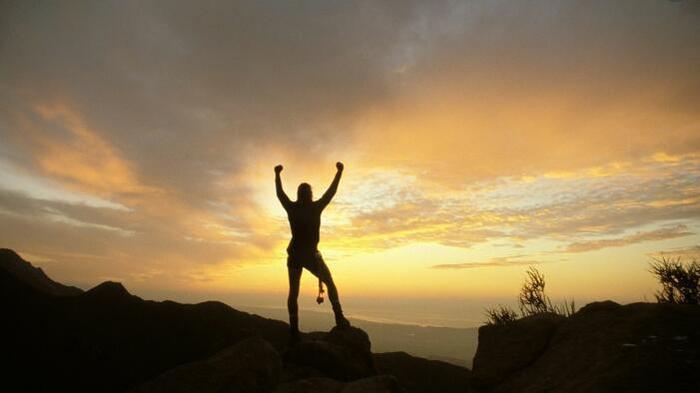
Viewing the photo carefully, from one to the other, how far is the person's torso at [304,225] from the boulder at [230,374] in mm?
2046

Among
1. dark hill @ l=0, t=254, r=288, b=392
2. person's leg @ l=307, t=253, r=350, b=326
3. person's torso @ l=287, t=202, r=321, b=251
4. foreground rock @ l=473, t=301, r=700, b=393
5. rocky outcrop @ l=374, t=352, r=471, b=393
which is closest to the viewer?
foreground rock @ l=473, t=301, r=700, b=393

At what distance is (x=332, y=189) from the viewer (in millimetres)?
7656

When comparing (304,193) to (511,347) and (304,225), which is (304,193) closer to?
(304,225)

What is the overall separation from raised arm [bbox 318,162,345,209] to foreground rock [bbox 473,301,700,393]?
386 centimetres

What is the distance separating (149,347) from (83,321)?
4.41m

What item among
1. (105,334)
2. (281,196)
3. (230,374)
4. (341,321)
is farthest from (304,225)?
(105,334)

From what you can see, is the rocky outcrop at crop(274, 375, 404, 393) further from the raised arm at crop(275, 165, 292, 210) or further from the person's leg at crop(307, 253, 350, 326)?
the raised arm at crop(275, 165, 292, 210)

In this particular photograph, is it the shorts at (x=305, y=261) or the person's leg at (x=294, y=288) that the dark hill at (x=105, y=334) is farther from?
the shorts at (x=305, y=261)

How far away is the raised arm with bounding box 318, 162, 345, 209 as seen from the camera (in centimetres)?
761

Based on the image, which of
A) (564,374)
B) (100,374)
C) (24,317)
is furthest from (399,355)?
(24,317)

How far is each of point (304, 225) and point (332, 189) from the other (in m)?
0.98

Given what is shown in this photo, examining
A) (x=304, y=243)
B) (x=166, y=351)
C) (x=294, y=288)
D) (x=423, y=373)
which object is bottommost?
(x=423, y=373)

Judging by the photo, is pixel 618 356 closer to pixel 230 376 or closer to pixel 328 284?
pixel 328 284

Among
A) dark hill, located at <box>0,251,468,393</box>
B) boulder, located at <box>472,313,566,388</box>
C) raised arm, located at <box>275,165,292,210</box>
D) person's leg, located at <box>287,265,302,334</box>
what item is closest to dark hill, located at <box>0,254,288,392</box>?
dark hill, located at <box>0,251,468,393</box>
